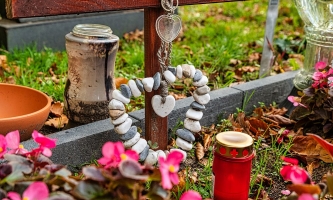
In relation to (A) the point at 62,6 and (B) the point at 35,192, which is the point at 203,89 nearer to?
(A) the point at 62,6

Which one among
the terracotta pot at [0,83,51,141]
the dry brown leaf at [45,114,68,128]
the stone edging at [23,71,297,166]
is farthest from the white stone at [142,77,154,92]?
the dry brown leaf at [45,114,68,128]

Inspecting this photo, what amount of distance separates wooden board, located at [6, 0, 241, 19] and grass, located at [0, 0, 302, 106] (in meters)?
0.87

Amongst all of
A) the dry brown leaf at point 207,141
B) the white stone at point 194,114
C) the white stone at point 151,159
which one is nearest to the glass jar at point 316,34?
the dry brown leaf at point 207,141

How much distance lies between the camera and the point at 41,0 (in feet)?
6.23

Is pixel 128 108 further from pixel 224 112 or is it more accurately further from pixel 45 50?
pixel 45 50

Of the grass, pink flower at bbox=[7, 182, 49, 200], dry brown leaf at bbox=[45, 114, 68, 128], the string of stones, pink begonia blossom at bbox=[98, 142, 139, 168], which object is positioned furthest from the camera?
the grass

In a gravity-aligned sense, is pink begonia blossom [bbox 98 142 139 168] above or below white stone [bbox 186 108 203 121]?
above

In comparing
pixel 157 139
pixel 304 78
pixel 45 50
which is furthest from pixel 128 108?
pixel 45 50

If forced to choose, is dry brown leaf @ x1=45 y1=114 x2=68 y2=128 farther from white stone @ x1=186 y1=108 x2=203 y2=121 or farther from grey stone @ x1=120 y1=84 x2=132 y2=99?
white stone @ x1=186 y1=108 x2=203 y2=121

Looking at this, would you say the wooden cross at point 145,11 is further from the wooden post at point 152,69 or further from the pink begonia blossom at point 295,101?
the pink begonia blossom at point 295,101

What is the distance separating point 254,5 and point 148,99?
4.56m

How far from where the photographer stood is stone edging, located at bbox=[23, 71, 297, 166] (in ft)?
7.52

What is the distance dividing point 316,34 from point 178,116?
987mm

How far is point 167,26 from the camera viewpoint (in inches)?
86.3
